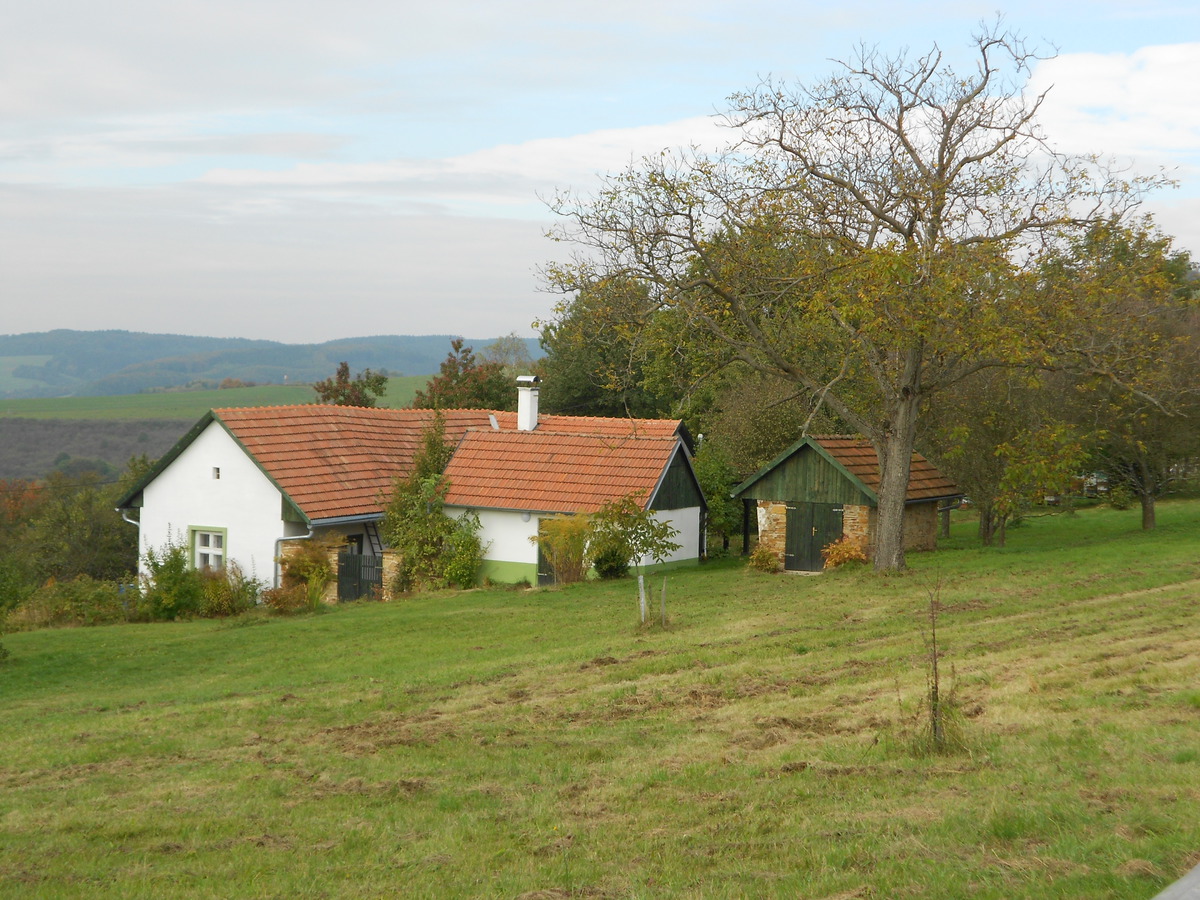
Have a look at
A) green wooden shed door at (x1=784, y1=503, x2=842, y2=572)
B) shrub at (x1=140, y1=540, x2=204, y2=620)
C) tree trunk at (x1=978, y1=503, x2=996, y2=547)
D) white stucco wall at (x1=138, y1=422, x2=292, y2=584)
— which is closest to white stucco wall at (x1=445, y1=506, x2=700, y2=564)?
green wooden shed door at (x1=784, y1=503, x2=842, y2=572)

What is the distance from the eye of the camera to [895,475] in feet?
87.4

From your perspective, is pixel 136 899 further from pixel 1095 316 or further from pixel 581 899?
pixel 1095 316

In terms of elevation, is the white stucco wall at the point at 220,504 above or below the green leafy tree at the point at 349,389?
below

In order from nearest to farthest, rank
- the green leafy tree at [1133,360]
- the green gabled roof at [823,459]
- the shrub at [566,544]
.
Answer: the green leafy tree at [1133,360] < the shrub at [566,544] < the green gabled roof at [823,459]

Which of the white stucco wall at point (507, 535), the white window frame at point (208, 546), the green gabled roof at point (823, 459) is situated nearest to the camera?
the green gabled roof at point (823, 459)

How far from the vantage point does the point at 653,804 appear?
8.23 metres

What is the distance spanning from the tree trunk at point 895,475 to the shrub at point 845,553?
252 cm

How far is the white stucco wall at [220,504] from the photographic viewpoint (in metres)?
31.1

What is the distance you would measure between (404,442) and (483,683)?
23.3 m

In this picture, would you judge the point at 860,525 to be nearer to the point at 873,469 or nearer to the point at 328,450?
the point at 873,469

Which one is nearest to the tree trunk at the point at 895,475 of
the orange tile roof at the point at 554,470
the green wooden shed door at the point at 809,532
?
the green wooden shed door at the point at 809,532

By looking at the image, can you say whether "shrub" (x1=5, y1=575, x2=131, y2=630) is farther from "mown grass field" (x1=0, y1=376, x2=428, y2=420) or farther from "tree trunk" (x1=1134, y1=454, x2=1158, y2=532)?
"mown grass field" (x1=0, y1=376, x2=428, y2=420)

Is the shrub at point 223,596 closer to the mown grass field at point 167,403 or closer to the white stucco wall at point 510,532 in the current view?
the white stucco wall at point 510,532

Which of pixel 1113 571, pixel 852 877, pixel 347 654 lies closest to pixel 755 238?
pixel 1113 571
